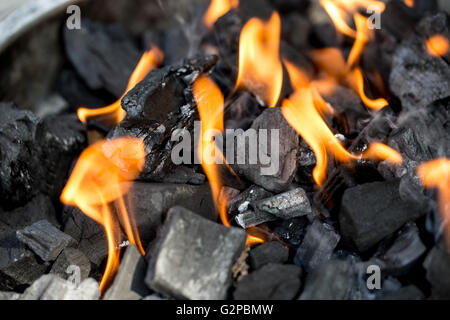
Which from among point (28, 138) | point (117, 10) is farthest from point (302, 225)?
point (117, 10)

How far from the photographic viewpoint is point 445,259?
72.4 inches

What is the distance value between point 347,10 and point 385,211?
189 cm

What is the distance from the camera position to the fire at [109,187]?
7.43 ft

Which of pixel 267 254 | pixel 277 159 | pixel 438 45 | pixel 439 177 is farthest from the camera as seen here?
pixel 438 45

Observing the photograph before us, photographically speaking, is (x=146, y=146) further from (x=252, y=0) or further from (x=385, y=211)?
(x=252, y=0)

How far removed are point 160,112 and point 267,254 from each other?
957 millimetres

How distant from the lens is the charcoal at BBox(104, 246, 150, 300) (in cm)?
195

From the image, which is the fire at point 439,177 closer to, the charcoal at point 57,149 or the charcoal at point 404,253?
the charcoal at point 404,253

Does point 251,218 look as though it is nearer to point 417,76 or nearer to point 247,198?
point 247,198

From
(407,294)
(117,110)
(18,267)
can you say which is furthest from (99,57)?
(407,294)

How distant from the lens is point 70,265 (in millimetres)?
2180

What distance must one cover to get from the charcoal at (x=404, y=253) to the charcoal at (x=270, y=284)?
16.2 inches

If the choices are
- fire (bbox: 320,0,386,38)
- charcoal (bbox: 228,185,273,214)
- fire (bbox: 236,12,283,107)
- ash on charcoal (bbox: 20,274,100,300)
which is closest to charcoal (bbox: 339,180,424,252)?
charcoal (bbox: 228,185,273,214)

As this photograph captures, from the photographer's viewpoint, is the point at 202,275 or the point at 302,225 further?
the point at 302,225
